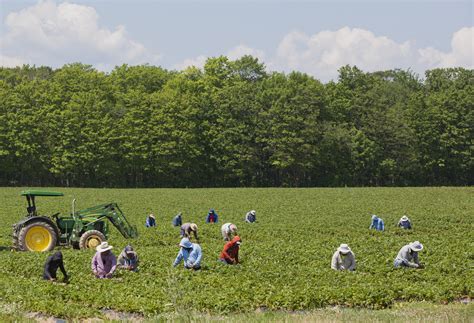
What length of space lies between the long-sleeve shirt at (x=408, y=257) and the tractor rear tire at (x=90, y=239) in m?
11.1

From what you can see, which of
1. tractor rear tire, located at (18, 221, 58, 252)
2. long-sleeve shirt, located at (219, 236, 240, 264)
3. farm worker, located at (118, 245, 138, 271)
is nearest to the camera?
farm worker, located at (118, 245, 138, 271)

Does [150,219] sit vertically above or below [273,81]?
below

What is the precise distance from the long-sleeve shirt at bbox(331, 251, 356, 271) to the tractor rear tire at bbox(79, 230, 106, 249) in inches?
365

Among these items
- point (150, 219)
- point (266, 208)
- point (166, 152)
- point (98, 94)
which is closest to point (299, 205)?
point (266, 208)

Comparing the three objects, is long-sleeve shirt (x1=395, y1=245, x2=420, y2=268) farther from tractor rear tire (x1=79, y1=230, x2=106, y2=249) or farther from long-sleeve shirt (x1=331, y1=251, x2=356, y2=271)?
tractor rear tire (x1=79, y1=230, x2=106, y2=249)

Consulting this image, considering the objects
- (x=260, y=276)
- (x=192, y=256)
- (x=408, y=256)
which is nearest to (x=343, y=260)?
(x=408, y=256)

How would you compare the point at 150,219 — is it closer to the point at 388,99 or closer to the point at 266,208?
the point at 266,208

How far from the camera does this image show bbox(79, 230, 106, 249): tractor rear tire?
23578 mm

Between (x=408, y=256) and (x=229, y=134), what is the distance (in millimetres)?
71263

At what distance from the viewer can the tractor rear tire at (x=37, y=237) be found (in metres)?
23.3

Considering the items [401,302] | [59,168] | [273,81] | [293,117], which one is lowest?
[401,302]

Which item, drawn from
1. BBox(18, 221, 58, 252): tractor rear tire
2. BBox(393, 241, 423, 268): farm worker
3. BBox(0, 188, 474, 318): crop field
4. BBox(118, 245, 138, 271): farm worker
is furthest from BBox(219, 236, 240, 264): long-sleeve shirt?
BBox(18, 221, 58, 252): tractor rear tire

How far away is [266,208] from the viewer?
1773 inches

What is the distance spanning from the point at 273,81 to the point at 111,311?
278 feet
